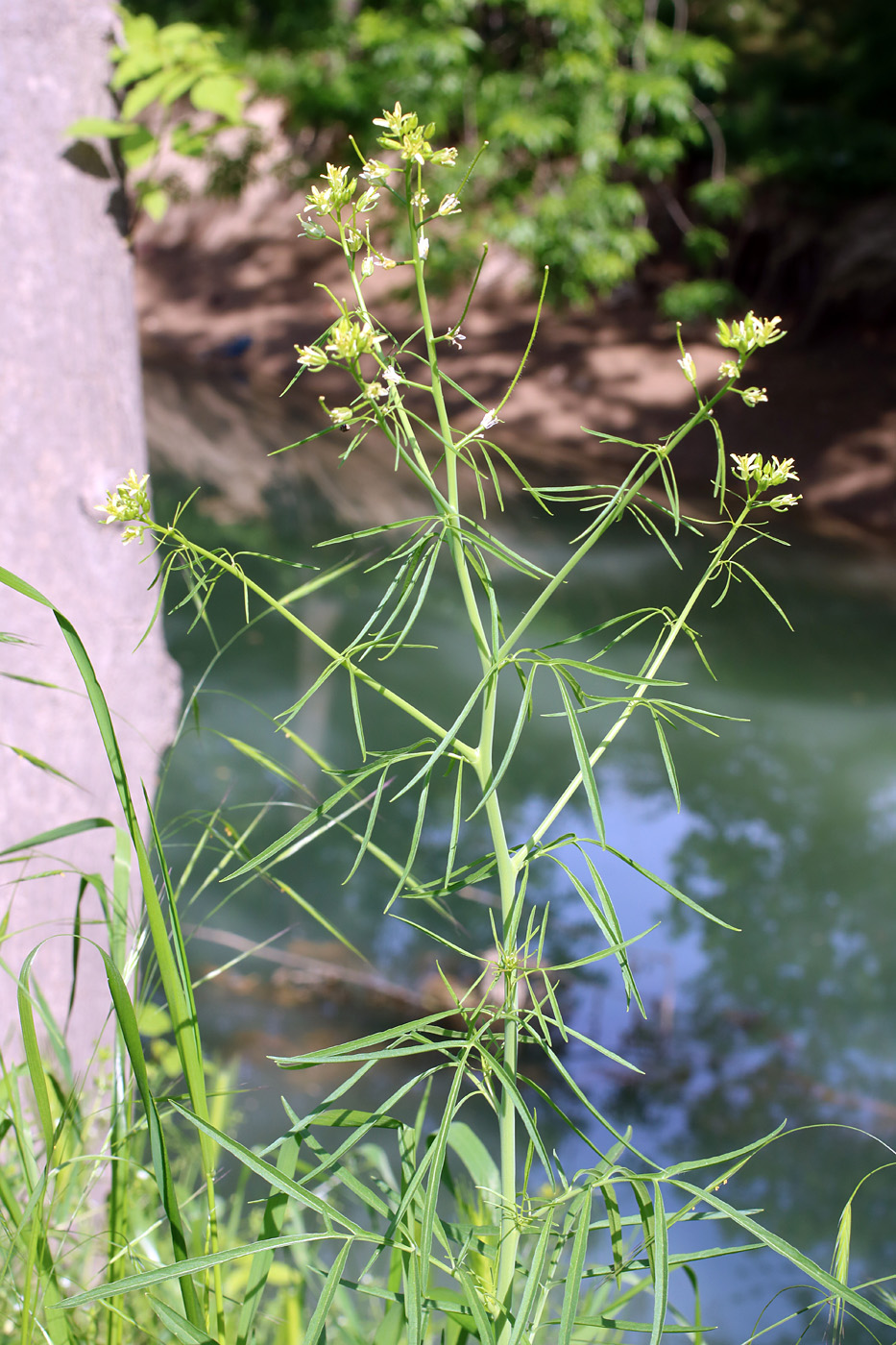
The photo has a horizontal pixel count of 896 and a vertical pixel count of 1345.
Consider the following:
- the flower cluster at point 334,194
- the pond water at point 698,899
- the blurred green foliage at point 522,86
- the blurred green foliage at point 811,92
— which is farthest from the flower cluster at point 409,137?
the blurred green foliage at point 811,92

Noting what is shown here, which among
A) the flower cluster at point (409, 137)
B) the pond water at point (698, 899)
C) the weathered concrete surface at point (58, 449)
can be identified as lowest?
the pond water at point (698, 899)

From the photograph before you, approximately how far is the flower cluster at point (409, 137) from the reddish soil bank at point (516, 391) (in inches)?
249

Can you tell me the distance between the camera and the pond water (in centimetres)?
279

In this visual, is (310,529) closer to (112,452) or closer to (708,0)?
(112,452)

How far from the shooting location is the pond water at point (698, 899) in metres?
2.79

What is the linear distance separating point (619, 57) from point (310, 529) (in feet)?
17.6

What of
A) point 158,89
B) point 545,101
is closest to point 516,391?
point 545,101

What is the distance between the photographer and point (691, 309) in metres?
9.50

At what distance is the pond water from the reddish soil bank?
198 centimetres

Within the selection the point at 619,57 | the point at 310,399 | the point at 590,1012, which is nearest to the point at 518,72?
the point at 619,57

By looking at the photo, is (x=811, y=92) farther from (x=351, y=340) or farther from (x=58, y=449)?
(x=351, y=340)

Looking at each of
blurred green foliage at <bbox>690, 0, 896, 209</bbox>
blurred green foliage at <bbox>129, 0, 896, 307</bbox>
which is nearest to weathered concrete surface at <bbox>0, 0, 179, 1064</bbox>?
blurred green foliage at <bbox>129, 0, 896, 307</bbox>

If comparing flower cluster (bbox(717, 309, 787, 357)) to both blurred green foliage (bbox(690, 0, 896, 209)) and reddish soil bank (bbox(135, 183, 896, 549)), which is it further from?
blurred green foliage (bbox(690, 0, 896, 209))

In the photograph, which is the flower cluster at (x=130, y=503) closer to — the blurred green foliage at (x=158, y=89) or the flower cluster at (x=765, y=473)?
the flower cluster at (x=765, y=473)
